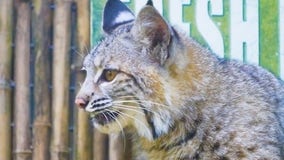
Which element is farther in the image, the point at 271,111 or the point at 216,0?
the point at 216,0

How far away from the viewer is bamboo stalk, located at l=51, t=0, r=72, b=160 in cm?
441

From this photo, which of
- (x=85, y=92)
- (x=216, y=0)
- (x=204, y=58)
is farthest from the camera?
Answer: (x=216, y=0)

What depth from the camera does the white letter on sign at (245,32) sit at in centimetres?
432

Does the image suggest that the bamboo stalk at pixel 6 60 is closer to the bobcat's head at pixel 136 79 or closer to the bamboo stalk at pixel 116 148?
the bamboo stalk at pixel 116 148

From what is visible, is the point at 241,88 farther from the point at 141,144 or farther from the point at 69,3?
the point at 69,3

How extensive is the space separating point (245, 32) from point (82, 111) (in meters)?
0.87

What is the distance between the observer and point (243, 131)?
3729 millimetres

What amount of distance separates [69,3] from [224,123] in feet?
3.67

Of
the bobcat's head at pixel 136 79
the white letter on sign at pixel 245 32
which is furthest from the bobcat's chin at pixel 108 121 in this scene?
the white letter on sign at pixel 245 32

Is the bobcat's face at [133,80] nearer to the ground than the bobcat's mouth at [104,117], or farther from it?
farther from it

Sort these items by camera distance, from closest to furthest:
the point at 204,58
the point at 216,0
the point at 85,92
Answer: the point at 85,92, the point at 204,58, the point at 216,0

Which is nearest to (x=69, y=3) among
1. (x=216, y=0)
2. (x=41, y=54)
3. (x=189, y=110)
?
(x=41, y=54)

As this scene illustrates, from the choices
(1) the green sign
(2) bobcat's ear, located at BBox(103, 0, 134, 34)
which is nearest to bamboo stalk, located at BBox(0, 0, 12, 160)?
(2) bobcat's ear, located at BBox(103, 0, 134, 34)

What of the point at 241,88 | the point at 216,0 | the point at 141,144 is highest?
the point at 216,0
